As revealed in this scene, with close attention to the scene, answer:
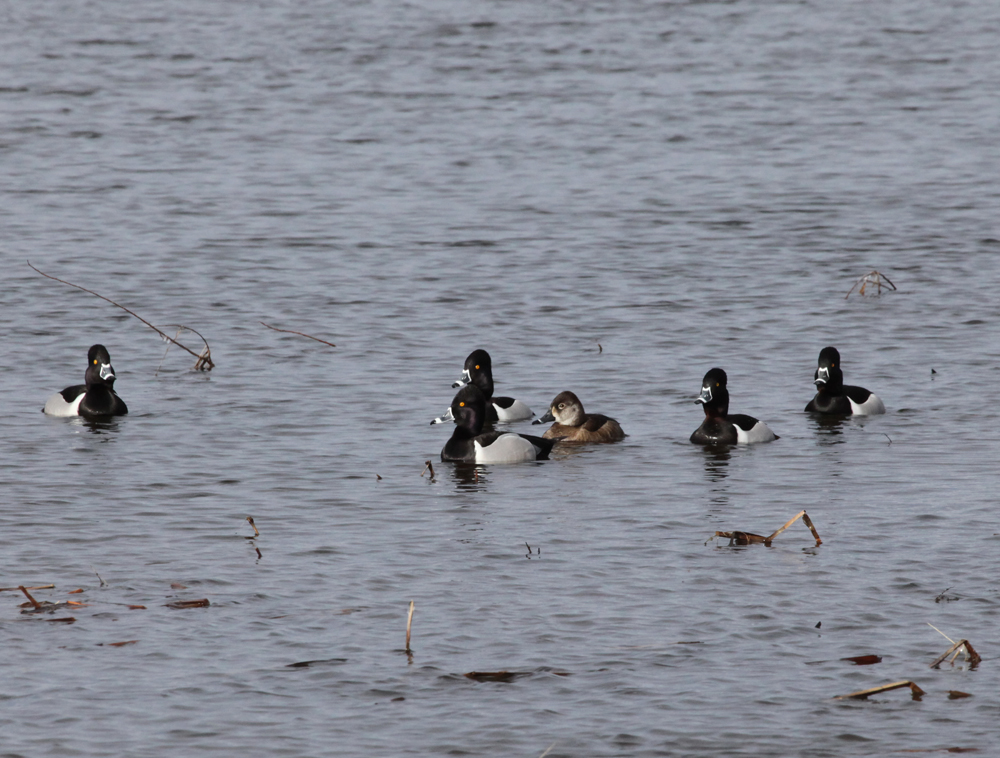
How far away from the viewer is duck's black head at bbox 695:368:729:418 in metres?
16.5

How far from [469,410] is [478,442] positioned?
396 millimetres

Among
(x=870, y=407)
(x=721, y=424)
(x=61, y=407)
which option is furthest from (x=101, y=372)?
(x=870, y=407)

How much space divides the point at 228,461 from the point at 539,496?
323 centimetres

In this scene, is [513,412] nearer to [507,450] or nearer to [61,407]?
[507,450]

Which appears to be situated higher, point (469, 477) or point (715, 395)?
point (715, 395)

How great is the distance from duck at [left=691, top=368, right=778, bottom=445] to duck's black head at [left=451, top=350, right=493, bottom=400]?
2.49 m

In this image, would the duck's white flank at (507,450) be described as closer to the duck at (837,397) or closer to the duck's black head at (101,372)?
the duck at (837,397)

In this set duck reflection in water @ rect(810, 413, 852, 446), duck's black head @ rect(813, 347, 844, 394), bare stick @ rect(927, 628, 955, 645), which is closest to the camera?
bare stick @ rect(927, 628, 955, 645)

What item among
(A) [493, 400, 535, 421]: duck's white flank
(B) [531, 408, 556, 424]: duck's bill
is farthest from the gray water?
(B) [531, 408, 556, 424]: duck's bill

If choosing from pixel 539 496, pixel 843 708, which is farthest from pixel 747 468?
pixel 843 708

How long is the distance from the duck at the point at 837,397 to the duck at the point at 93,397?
7.84m

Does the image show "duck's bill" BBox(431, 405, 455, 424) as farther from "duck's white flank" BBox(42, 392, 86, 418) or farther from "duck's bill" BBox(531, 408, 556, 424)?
"duck's white flank" BBox(42, 392, 86, 418)

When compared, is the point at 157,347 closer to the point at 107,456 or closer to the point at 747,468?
the point at 107,456

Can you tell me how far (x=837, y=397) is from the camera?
1728 centimetres
